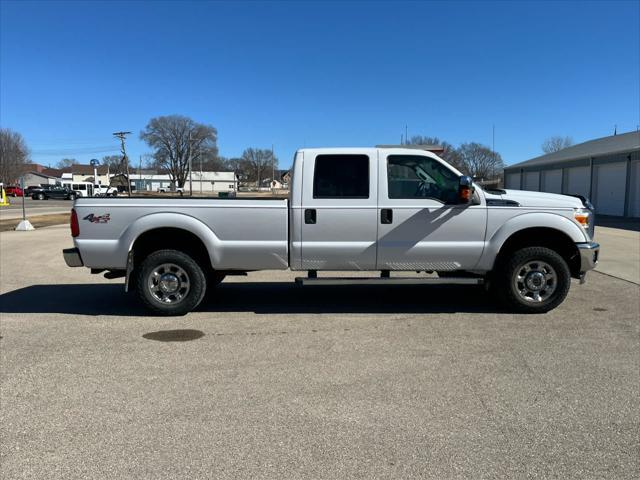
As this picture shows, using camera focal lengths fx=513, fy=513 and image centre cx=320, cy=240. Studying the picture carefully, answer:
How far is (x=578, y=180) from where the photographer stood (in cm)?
3216

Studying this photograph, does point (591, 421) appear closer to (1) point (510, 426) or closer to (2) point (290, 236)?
(1) point (510, 426)

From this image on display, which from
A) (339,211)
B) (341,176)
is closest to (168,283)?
(339,211)

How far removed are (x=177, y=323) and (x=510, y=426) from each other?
161 inches

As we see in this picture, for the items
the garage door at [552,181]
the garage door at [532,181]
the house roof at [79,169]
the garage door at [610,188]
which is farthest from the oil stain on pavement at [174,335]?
the house roof at [79,169]

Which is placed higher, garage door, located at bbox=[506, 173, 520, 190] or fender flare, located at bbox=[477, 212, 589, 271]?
garage door, located at bbox=[506, 173, 520, 190]

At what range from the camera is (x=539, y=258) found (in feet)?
21.1

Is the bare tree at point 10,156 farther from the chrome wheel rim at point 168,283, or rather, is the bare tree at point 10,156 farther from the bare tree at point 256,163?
the chrome wheel rim at point 168,283

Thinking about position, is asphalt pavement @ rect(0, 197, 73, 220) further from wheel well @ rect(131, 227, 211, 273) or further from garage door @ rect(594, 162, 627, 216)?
garage door @ rect(594, 162, 627, 216)

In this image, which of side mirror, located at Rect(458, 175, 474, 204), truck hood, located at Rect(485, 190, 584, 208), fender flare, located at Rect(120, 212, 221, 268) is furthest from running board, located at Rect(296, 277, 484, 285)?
fender flare, located at Rect(120, 212, 221, 268)

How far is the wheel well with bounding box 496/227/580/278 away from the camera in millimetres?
6566

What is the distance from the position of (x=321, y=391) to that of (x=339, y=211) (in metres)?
2.70

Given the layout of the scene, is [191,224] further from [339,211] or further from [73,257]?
[339,211]

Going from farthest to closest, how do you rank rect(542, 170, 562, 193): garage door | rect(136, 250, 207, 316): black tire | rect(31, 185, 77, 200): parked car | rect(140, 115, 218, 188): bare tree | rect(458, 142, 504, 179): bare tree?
rect(140, 115, 218, 188): bare tree < rect(458, 142, 504, 179): bare tree < rect(31, 185, 77, 200): parked car < rect(542, 170, 562, 193): garage door < rect(136, 250, 207, 316): black tire

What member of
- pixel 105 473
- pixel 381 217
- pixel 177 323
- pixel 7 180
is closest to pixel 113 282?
pixel 177 323
